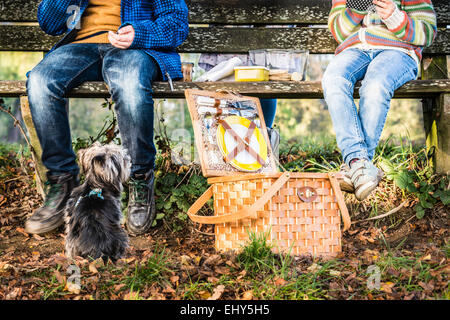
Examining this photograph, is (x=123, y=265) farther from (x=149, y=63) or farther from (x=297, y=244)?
(x=149, y=63)

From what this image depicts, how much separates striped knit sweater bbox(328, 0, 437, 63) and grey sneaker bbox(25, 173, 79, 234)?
225 centimetres

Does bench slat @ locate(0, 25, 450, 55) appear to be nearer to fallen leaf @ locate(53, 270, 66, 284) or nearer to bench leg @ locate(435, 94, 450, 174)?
bench leg @ locate(435, 94, 450, 174)

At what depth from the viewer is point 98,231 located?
2.33m

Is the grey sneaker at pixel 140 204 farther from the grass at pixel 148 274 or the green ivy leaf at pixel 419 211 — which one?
the green ivy leaf at pixel 419 211

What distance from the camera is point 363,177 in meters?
2.55

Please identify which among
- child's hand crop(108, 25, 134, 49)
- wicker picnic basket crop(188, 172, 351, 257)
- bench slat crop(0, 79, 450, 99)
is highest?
child's hand crop(108, 25, 134, 49)

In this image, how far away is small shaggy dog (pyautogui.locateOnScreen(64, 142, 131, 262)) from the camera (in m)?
2.33

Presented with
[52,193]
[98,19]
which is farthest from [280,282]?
[98,19]

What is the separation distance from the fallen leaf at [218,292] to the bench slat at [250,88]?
1.49 metres

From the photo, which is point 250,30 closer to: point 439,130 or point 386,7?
point 386,7

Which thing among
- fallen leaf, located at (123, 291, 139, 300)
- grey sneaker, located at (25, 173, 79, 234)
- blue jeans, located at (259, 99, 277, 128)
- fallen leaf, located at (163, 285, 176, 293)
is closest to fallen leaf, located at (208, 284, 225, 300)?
fallen leaf, located at (163, 285, 176, 293)

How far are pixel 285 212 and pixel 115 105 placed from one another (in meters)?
1.34
